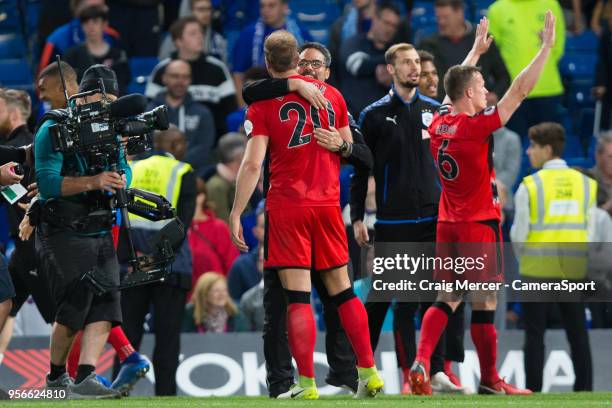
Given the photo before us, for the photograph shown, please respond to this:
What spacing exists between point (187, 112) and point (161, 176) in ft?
11.5

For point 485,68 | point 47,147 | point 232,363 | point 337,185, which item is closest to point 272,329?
point 337,185

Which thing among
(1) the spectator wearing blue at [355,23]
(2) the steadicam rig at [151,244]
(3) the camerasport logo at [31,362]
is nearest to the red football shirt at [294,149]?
(2) the steadicam rig at [151,244]

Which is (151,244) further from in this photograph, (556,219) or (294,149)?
(556,219)

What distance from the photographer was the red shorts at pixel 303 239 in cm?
926

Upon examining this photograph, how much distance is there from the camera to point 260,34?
16.2 m

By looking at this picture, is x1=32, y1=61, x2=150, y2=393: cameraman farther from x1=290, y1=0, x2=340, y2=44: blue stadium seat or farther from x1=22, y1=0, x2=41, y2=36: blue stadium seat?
x1=290, y1=0, x2=340, y2=44: blue stadium seat

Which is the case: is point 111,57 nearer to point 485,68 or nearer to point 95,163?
point 485,68

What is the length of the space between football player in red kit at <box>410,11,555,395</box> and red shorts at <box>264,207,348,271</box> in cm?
110

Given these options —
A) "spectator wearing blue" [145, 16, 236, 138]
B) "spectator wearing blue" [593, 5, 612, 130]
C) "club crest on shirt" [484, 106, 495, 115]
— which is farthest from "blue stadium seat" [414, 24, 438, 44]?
"club crest on shirt" [484, 106, 495, 115]

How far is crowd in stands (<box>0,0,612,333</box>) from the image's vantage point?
13.8 metres

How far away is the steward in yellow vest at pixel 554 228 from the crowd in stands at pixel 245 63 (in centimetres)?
122

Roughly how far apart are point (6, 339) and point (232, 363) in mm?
2182

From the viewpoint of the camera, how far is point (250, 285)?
13.5 m

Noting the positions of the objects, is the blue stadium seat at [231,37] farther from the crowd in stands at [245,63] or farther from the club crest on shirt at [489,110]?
the club crest on shirt at [489,110]
